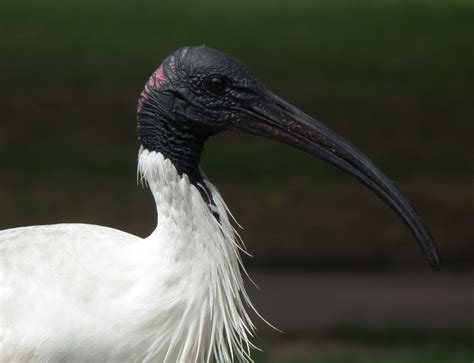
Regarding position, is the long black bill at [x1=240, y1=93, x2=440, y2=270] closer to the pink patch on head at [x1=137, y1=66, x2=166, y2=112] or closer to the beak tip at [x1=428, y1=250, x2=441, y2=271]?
the beak tip at [x1=428, y1=250, x2=441, y2=271]

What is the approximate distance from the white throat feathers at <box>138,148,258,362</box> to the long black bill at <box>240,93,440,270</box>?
291 mm

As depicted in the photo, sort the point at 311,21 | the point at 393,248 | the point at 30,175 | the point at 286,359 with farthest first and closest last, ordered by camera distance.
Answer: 1. the point at 311,21
2. the point at 30,175
3. the point at 393,248
4. the point at 286,359

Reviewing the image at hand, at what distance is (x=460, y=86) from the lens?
48.0 feet

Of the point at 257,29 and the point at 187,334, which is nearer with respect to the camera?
the point at 187,334

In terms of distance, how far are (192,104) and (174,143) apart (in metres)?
0.14

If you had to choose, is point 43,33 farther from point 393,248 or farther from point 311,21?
point 393,248

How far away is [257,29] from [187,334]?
1495 cm

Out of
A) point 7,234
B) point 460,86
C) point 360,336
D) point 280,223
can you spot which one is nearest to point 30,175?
→ point 280,223

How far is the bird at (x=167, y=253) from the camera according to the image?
3.81 m

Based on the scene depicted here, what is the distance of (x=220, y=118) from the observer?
394cm

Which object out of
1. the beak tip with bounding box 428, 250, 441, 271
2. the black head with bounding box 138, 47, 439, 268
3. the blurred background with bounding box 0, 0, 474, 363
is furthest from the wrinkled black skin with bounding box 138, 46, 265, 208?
the blurred background with bounding box 0, 0, 474, 363

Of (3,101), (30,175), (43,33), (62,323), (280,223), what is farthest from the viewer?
(43,33)

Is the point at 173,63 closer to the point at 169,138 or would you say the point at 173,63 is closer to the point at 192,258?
the point at 169,138

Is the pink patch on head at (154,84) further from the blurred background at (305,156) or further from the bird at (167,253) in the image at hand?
the blurred background at (305,156)
